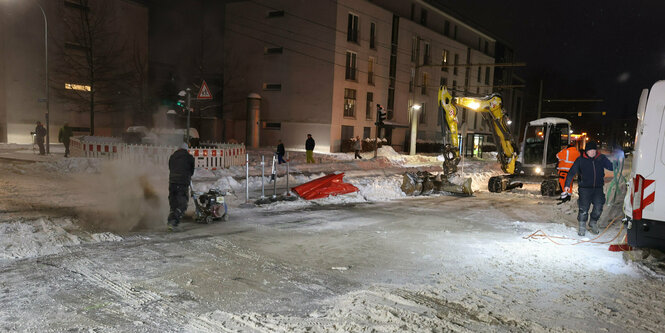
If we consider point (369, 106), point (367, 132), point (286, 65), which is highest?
point (286, 65)

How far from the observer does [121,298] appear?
15.9 ft

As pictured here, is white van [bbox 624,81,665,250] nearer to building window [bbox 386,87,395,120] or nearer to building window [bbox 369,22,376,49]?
building window [bbox 369,22,376,49]

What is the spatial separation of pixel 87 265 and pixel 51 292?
1.03 metres

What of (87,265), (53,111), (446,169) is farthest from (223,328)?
(53,111)

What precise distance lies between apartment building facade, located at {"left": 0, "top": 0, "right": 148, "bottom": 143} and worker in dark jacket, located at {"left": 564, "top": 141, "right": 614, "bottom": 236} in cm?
2994

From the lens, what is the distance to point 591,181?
833 centimetres

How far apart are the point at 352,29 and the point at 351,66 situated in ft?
9.82

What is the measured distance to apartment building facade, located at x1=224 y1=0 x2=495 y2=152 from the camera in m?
34.8

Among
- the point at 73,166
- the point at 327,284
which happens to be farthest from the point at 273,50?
the point at 327,284

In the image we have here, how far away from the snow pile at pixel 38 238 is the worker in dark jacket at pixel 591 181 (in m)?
8.52

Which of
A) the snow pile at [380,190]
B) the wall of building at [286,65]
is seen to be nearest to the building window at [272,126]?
the wall of building at [286,65]

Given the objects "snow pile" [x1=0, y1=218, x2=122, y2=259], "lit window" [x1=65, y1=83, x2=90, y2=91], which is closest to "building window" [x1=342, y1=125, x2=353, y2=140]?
"lit window" [x1=65, y1=83, x2=90, y2=91]

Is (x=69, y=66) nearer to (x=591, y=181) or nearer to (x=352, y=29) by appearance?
(x=352, y=29)

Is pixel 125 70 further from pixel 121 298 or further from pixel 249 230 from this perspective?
pixel 121 298
